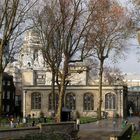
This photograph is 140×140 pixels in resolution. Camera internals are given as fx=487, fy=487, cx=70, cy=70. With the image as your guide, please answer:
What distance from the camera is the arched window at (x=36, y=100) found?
314 ft

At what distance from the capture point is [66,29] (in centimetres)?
4741

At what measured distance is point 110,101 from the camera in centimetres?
9481

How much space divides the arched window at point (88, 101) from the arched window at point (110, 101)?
2803 mm

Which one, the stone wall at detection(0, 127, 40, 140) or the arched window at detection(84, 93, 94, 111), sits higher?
the arched window at detection(84, 93, 94, 111)

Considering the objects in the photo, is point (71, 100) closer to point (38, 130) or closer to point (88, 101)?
point (88, 101)

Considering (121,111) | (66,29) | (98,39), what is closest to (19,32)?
(66,29)

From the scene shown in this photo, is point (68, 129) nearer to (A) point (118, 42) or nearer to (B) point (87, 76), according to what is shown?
(A) point (118, 42)

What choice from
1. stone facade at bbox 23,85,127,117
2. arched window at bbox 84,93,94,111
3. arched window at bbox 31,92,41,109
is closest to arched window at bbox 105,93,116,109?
stone facade at bbox 23,85,127,117

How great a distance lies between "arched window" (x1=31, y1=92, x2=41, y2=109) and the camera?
9576cm

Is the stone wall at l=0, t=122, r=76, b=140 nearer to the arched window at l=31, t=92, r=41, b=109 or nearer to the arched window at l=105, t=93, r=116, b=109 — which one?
the arched window at l=105, t=93, r=116, b=109

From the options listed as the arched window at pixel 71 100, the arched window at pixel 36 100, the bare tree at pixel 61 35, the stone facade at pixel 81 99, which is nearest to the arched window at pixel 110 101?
the stone facade at pixel 81 99

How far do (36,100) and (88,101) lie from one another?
10.3 metres

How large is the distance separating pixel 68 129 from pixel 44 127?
4.25m

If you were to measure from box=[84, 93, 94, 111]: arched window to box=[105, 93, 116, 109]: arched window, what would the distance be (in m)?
2.80
